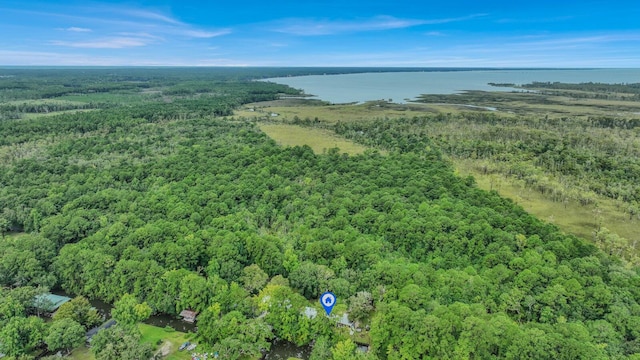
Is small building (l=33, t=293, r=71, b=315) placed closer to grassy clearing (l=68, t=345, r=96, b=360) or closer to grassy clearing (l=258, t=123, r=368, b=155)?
grassy clearing (l=68, t=345, r=96, b=360)

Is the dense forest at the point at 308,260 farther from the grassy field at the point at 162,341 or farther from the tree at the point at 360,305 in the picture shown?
the grassy field at the point at 162,341

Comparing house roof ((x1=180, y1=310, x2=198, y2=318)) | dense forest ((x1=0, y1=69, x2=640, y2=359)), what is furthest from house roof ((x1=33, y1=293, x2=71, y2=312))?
house roof ((x1=180, y1=310, x2=198, y2=318))

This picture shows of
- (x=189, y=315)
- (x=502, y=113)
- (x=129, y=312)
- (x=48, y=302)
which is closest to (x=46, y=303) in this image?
(x=48, y=302)

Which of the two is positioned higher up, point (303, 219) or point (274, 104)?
point (274, 104)

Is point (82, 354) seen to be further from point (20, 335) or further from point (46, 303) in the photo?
point (46, 303)

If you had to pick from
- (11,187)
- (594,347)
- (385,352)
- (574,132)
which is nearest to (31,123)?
(11,187)

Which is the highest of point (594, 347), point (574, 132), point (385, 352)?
point (574, 132)

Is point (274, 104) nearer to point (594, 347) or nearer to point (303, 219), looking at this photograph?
point (303, 219)
